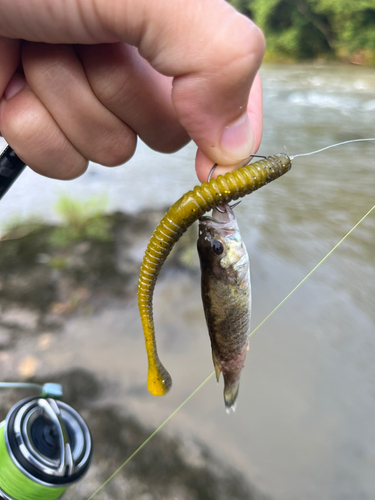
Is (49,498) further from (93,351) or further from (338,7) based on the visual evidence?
(338,7)

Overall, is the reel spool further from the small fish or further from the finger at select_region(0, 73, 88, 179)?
the finger at select_region(0, 73, 88, 179)

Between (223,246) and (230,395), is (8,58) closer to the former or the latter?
(223,246)

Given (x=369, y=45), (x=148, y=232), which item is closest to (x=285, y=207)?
(x=148, y=232)

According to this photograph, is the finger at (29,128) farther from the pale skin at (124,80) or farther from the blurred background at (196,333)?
the blurred background at (196,333)

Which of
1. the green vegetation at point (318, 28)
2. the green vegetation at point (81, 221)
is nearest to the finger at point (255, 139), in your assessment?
the green vegetation at point (81, 221)

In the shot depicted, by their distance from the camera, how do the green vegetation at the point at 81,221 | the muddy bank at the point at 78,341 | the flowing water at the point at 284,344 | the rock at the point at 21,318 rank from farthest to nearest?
the green vegetation at the point at 81,221 < the rock at the point at 21,318 < the flowing water at the point at 284,344 < the muddy bank at the point at 78,341

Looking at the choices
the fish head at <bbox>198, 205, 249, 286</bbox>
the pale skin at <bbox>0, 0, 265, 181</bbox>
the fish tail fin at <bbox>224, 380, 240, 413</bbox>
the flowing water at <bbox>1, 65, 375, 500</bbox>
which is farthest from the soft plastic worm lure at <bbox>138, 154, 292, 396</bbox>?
the flowing water at <bbox>1, 65, 375, 500</bbox>
